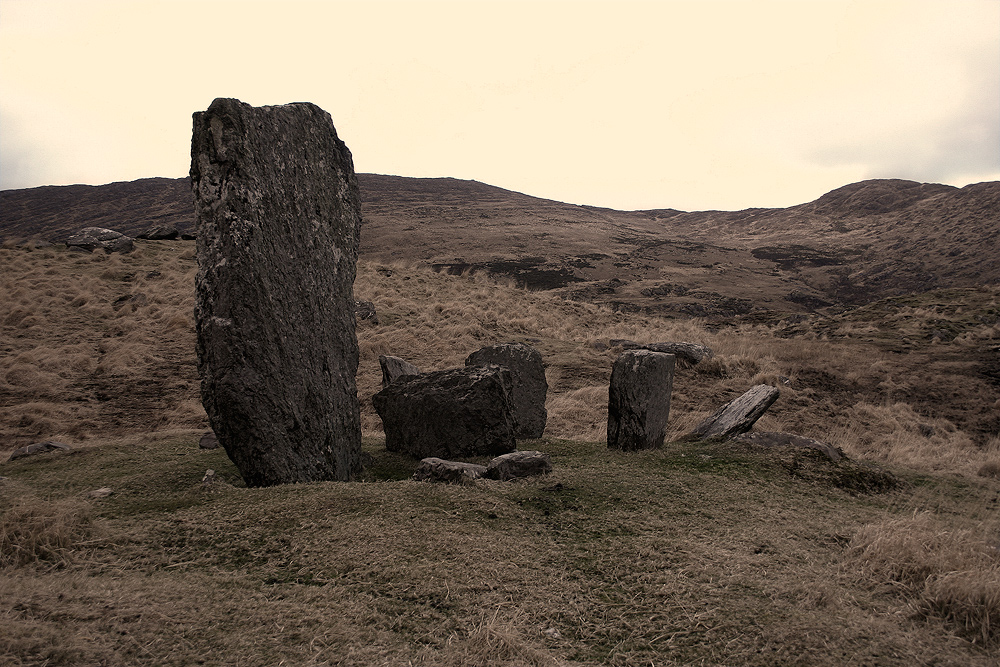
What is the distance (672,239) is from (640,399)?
59266 mm

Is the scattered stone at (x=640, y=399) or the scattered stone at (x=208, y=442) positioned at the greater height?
the scattered stone at (x=640, y=399)

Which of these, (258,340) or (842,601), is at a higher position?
(258,340)

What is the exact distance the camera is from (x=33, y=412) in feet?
35.4

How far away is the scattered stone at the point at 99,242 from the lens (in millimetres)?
22172

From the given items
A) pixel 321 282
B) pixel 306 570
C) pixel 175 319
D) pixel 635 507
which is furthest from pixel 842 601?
pixel 175 319

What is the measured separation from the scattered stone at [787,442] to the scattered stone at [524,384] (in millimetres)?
2881

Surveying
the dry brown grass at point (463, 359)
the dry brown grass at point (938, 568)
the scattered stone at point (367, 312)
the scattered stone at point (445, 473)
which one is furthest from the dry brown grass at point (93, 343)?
the dry brown grass at point (938, 568)

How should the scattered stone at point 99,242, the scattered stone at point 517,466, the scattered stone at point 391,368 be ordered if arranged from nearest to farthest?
the scattered stone at point 517,466, the scattered stone at point 391,368, the scattered stone at point 99,242

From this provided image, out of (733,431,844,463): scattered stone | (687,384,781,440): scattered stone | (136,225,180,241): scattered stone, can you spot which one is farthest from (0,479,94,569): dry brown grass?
(136,225,180,241): scattered stone

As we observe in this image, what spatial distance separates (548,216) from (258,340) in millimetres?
71124

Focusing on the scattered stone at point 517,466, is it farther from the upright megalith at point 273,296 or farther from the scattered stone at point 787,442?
the scattered stone at point 787,442

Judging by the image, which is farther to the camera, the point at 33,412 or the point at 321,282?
the point at 33,412

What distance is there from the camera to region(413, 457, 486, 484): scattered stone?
19.5 ft

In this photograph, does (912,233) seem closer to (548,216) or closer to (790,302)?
(790,302)
